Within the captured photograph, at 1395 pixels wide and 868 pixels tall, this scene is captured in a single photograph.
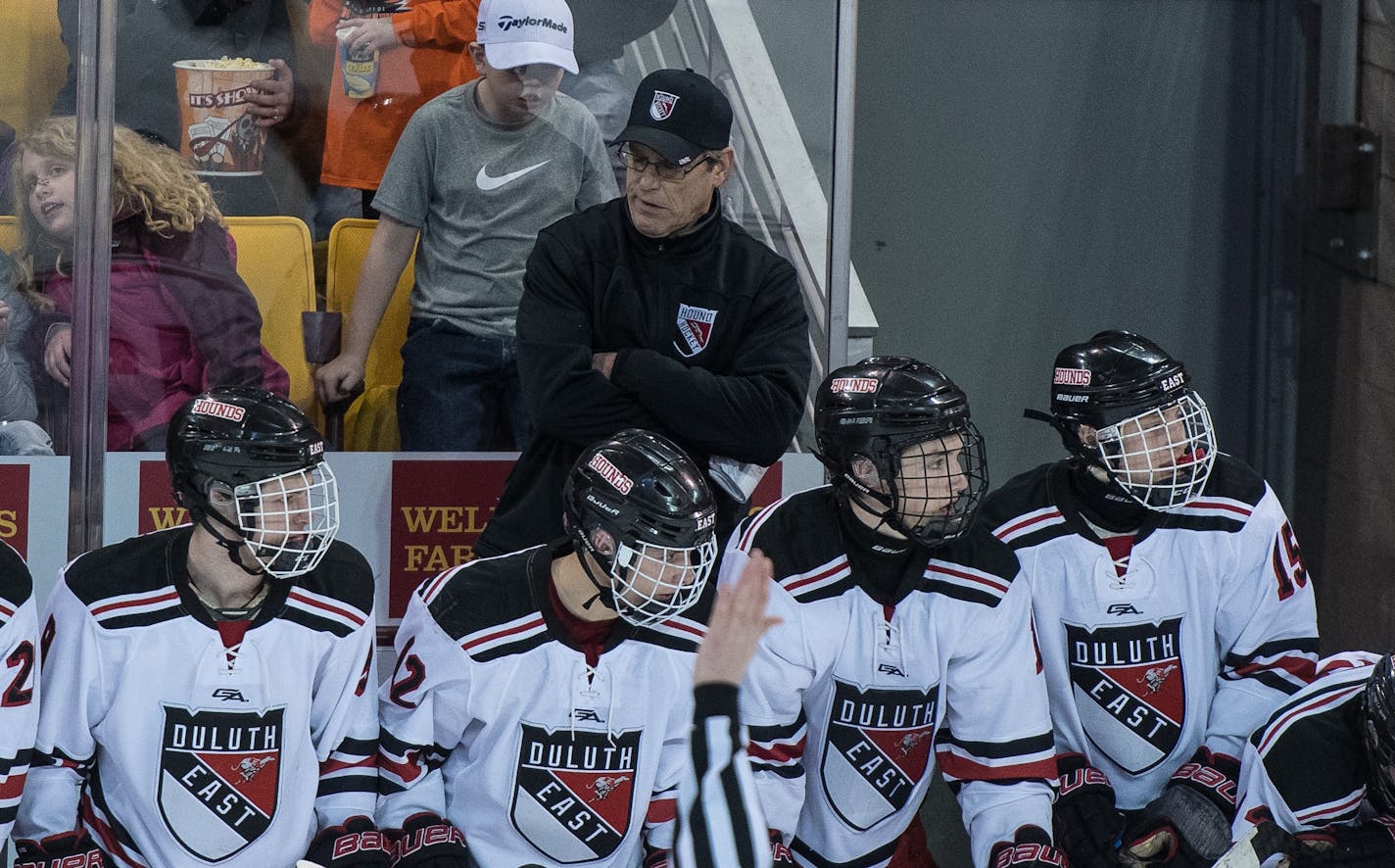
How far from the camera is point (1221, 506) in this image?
120 inches

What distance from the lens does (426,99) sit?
3.56 meters

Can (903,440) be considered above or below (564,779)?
above

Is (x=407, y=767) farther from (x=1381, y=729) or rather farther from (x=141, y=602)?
(x=1381, y=729)

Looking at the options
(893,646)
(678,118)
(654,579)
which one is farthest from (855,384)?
(678,118)

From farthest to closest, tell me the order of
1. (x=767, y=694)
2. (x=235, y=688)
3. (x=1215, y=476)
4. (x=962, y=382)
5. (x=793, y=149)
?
(x=962, y=382) → (x=793, y=149) → (x=1215, y=476) → (x=767, y=694) → (x=235, y=688)

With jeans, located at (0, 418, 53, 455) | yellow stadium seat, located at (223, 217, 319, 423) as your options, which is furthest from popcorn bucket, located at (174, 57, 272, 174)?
jeans, located at (0, 418, 53, 455)

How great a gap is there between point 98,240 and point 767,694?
166 centimetres

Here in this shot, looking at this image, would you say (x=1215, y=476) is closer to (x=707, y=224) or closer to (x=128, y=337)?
(x=707, y=224)

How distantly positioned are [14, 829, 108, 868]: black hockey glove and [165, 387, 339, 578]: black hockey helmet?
46cm

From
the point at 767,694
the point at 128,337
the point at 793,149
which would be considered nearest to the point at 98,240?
the point at 128,337

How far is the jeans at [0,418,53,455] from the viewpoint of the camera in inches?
131

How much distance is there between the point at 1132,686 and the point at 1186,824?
26 cm

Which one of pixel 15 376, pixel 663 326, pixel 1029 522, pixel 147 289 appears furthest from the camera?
pixel 147 289

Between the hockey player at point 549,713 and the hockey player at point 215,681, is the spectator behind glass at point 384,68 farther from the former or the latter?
the hockey player at point 549,713
